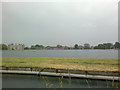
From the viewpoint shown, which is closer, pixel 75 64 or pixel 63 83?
pixel 63 83

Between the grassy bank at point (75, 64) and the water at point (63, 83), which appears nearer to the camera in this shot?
the water at point (63, 83)

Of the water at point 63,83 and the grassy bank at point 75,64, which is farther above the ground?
the grassy bank at point 75,64

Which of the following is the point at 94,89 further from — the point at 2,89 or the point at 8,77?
the point at 8,77

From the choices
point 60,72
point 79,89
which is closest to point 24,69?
point 60,72

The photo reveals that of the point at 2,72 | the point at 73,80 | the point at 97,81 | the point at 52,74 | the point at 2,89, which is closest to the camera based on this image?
the point at 2,89

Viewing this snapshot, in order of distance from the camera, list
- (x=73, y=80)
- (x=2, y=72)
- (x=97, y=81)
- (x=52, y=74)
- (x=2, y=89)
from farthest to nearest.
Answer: (x=2, y=72) < (x=52, y=74) < (x=73, y=80) < (x=97, y=81) < (x=2, y=89)

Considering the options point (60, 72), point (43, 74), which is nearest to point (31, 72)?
point (43, 74)

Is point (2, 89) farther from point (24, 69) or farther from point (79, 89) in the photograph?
point (24, 69)

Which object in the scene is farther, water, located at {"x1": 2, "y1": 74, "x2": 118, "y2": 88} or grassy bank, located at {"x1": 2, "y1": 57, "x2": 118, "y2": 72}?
grassy bank, located at {"x1": 2, "y1": 57, "x2": 118, "y2": 72}

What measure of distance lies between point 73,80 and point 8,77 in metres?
2.70

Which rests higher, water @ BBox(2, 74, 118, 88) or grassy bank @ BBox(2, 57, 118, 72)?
grassy bank @ BBox(2, 57, 118, 72)

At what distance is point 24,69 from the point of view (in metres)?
7.91

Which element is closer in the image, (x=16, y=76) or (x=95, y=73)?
(x=95, y=73)

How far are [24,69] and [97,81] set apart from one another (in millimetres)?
3541
